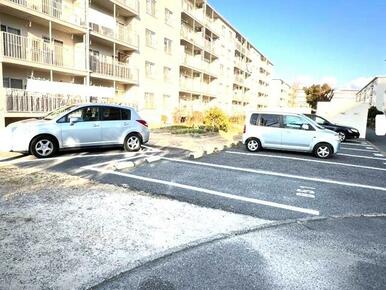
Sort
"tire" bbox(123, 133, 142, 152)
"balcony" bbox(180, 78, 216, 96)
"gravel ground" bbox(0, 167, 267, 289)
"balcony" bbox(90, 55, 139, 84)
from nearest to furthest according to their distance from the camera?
"gravel ground" bbox(0, 167, 267, 289) → "tire" bbox(123, 133, 142, 152) → "balcony" bbox(90, 55, 139, 84) → "balcony" bbox(180, 78, 216, 96)

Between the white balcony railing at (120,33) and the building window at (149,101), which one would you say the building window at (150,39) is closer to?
the white balcony railing at (120,33)

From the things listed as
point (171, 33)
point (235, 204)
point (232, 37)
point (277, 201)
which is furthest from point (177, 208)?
point (232, 37)

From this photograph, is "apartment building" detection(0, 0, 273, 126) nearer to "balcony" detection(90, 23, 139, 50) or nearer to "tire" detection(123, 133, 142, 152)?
"balcony" detection(90, 23, 139, 50)

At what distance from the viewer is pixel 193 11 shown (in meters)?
37.1

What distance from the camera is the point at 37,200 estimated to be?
554 cm

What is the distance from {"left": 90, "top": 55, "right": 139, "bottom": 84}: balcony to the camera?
21.9 metres

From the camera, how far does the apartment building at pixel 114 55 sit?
16.5 metres

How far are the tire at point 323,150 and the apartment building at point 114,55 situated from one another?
38.2ft

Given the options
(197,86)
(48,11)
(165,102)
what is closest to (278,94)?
(197,86)

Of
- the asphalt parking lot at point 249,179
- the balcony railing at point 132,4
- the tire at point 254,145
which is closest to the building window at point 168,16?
the balcony railing at point 132,4

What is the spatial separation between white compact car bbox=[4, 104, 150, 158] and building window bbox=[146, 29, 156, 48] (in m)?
18.5

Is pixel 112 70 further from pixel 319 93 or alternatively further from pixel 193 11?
pixel 319 93

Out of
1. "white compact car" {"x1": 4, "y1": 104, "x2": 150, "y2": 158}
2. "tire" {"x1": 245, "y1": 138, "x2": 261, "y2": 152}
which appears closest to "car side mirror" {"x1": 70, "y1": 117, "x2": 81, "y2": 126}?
"white compact car" {"x1": 4, "y1": 104, "x2": 150, "y2": 158}

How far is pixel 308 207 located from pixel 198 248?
2.83 meters
